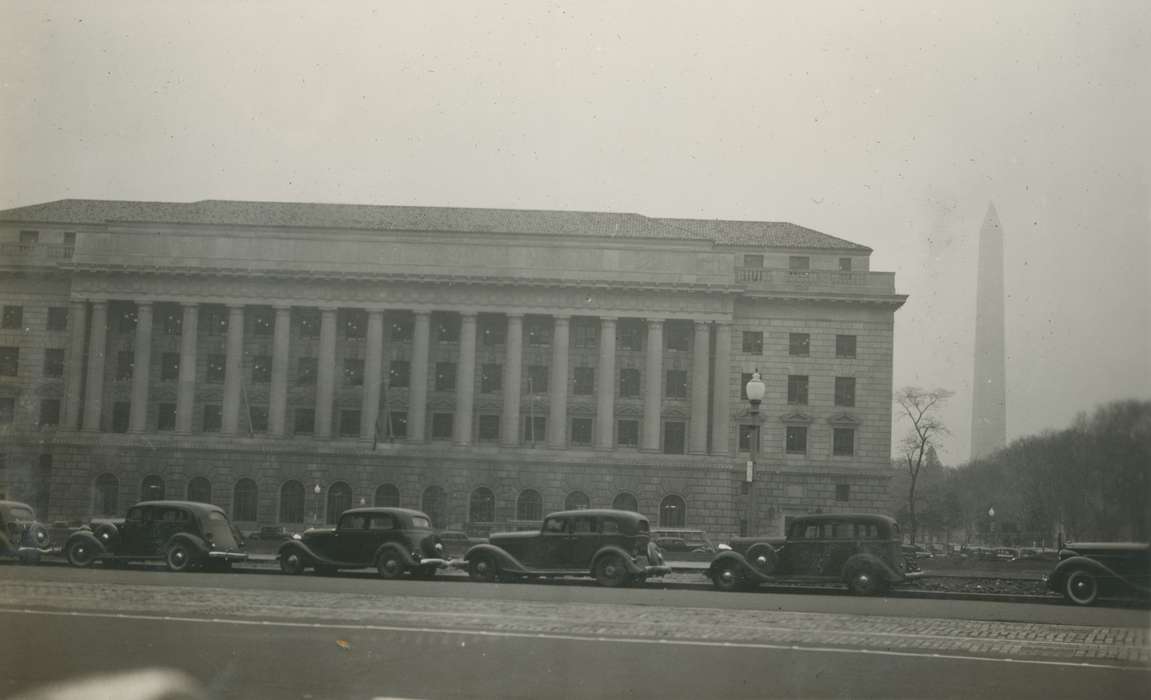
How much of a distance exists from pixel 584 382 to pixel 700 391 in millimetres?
2514

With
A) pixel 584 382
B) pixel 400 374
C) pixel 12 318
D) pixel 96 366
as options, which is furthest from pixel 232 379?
pixel 584 382

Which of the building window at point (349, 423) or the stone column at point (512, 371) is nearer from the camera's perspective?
the building window at point (349, 423)

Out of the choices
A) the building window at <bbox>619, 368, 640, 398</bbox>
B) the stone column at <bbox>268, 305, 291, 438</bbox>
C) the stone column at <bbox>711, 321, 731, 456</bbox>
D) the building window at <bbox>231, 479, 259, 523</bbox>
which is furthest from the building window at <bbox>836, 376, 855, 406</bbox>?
the building window at <bbox>231, 479, 259, 523</bbox>

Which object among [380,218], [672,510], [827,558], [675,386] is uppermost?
[380,218]

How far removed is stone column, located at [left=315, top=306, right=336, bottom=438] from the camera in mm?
18562

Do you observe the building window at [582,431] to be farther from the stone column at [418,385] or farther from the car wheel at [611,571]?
the car wheel at [611,571]

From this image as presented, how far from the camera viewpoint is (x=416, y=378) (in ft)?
66.6

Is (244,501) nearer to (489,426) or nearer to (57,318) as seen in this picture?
(489,426)

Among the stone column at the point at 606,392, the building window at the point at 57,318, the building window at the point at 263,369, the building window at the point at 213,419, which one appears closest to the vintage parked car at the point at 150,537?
the building window at the point at 213,419

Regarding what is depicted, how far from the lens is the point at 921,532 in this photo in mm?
19359

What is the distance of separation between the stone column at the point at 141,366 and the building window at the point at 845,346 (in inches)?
416

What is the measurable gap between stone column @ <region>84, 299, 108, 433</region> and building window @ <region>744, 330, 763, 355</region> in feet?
39.8

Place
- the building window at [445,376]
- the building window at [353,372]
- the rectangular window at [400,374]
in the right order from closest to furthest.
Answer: the building window at [353,372]
the rectangular window at [400,374]
the building window at [445,376]

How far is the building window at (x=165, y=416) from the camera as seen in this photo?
1540cm
